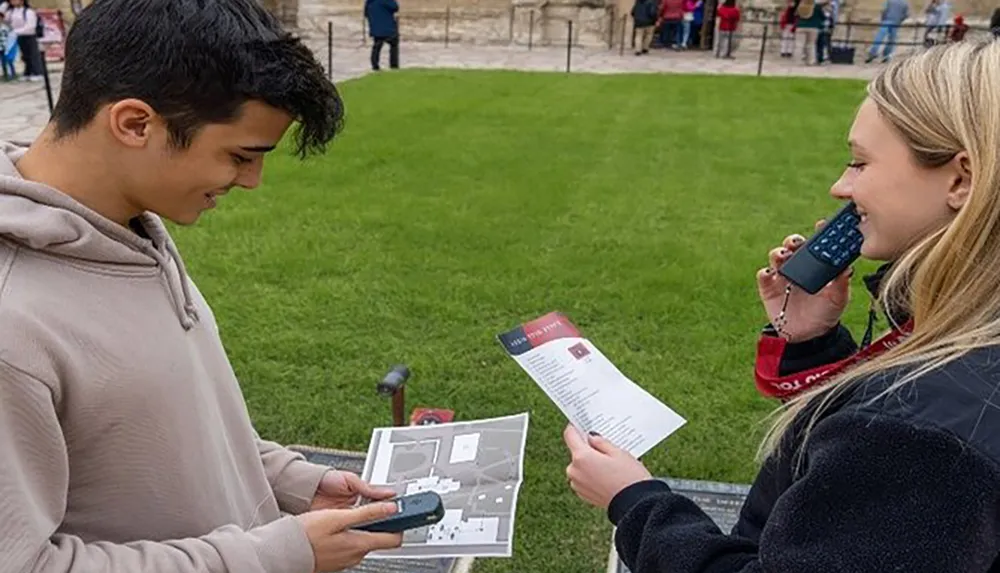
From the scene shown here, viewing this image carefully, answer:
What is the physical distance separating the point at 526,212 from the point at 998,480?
19.1 ft

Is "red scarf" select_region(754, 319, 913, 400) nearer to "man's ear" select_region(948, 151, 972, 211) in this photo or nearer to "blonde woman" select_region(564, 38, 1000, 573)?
"blonde woman" select_region(564, 38, 1000, 573)

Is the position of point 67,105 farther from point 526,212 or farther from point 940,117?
point 526,212

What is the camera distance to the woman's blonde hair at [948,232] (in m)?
1.23

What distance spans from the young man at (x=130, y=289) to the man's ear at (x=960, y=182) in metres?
0.96

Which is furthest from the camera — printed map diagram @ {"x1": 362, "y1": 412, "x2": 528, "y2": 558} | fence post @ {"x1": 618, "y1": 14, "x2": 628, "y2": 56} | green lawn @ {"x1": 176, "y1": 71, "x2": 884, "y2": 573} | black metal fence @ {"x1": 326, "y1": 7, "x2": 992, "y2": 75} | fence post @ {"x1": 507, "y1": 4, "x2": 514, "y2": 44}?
fence post @ {"x1": 507, "y1": 4, "x2": 514, "y2": 44}

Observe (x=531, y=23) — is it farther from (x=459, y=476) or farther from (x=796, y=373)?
(x=796, y=373)

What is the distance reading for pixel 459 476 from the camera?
2240 mm

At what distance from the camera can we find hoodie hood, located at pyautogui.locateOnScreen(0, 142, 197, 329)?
4.14 ft

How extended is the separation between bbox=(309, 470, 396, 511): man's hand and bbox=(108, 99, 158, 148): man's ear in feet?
2.89

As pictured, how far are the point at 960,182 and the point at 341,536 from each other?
1135mm

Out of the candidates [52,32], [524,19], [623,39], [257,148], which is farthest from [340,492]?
[524,19]

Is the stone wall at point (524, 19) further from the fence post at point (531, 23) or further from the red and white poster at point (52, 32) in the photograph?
the red and white poster at point (52, 32)

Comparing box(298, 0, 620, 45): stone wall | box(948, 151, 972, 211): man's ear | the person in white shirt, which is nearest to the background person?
the person in white shirt

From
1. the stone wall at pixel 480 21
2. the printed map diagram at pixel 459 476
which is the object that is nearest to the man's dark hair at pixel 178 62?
the printed map diagram at pixel 459 476
